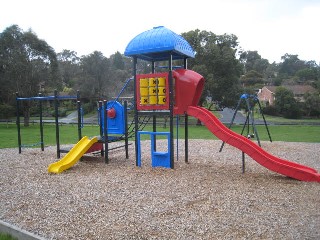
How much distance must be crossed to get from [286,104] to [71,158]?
43.1 meters

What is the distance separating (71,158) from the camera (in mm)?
9289

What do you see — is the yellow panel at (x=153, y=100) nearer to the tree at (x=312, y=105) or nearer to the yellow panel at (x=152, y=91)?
the yellow panel at (x=152, y=91)

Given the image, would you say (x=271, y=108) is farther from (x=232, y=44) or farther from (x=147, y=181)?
(x=147, y=181)

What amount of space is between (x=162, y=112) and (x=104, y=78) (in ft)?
128

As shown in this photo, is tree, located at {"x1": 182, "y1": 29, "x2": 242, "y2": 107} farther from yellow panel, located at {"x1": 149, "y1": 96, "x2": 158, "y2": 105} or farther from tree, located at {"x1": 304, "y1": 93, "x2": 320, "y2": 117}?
tree, located at {"x1": 304, "y1": 93, "x2": 320, "y2": 117}

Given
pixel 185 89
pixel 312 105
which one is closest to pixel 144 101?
pixel 185 89

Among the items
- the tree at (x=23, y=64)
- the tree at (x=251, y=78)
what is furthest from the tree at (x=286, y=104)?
the tree at (x=23, y=64)

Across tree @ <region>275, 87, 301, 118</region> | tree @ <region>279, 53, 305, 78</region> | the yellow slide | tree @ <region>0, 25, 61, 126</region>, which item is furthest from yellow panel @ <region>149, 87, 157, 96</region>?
tree @ <region>279, 53, 305, 78</region>

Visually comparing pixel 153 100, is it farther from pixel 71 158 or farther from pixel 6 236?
pixel 6 236

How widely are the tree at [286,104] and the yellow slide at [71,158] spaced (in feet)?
138

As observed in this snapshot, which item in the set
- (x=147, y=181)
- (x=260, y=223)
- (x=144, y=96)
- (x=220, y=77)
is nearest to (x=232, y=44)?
(x=220, y=77)

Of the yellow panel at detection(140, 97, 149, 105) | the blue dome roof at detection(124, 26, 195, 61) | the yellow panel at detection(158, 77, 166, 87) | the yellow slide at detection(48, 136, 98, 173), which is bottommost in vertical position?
the yellow slide at detection(48, 136, 98, 173)

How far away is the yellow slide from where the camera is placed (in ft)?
28.9

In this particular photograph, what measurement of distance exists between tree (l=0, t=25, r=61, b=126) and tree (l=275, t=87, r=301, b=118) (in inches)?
1383
